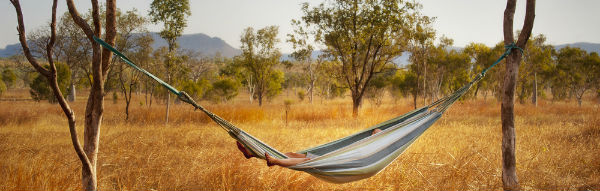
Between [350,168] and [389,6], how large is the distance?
788 centimetres

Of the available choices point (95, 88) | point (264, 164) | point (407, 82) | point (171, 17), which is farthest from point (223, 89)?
point (95, 88)

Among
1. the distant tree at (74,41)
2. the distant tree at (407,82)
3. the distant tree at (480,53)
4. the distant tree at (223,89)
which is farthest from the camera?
the distant tree at (223,89)

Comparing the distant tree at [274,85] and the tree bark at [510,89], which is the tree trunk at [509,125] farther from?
the distant tree at [274,85]

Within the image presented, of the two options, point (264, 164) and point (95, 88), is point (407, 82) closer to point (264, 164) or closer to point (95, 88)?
point (264, 164)

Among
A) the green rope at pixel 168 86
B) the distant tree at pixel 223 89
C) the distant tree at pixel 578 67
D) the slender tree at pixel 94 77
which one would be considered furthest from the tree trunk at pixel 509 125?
the distant tree at pixel 223 89

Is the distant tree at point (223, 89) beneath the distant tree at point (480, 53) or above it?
beneath

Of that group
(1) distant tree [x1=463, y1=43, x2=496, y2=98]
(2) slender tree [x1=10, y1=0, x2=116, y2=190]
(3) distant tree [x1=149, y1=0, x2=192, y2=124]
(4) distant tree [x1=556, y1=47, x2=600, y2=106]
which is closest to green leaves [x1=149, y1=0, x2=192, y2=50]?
(3) distant tree [x1=149, y1=0, x2=192, y2=124]

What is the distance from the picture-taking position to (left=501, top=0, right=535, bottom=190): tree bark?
287 cm

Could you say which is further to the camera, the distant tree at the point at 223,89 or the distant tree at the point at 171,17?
the distant tree at the point at 223,89

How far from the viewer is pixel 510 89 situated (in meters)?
2.90

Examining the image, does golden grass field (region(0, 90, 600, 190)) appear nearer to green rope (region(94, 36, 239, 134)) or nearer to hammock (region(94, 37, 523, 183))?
hammock (region(94, 37, 523, 183))

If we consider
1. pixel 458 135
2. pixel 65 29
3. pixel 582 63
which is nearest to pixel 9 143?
pixel 458 135

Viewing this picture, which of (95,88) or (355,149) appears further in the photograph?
(355,149)

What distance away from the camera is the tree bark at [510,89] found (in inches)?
113
